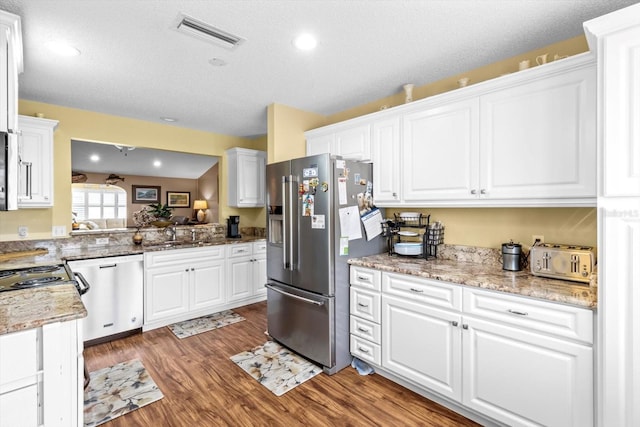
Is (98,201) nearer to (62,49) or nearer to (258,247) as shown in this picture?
(258,247)

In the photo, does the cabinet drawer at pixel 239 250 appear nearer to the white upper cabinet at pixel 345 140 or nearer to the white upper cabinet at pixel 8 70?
the white upper cabinet at pixel 345 140

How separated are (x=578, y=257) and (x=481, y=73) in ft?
5.20

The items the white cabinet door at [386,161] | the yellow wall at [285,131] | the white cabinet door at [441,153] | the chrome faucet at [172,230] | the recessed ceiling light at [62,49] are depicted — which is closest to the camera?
the recessed ceiling light at [62,49]

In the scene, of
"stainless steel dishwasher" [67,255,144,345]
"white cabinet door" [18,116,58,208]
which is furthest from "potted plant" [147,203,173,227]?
"white cabinet door" [18,116,58,208]

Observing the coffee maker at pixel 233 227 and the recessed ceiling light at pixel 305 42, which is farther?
→ the coffee maker at pixel 233 227

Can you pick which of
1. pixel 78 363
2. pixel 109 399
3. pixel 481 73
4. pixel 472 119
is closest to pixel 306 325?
pixel 109 399

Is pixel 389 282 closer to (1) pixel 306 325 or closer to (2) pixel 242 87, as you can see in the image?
(1) pixel 306 325

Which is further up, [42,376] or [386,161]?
[386,161]

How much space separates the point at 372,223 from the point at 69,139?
11.2ft

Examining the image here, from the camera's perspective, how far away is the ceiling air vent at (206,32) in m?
1.85

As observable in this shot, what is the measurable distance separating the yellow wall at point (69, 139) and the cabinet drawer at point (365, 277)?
10.1ft

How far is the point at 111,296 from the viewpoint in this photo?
3.13 m

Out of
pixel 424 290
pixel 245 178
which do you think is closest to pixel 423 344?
pixel 424 290

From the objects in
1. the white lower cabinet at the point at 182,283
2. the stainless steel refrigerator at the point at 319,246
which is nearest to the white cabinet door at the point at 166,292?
the white lower cabinet at the point at 182,283
